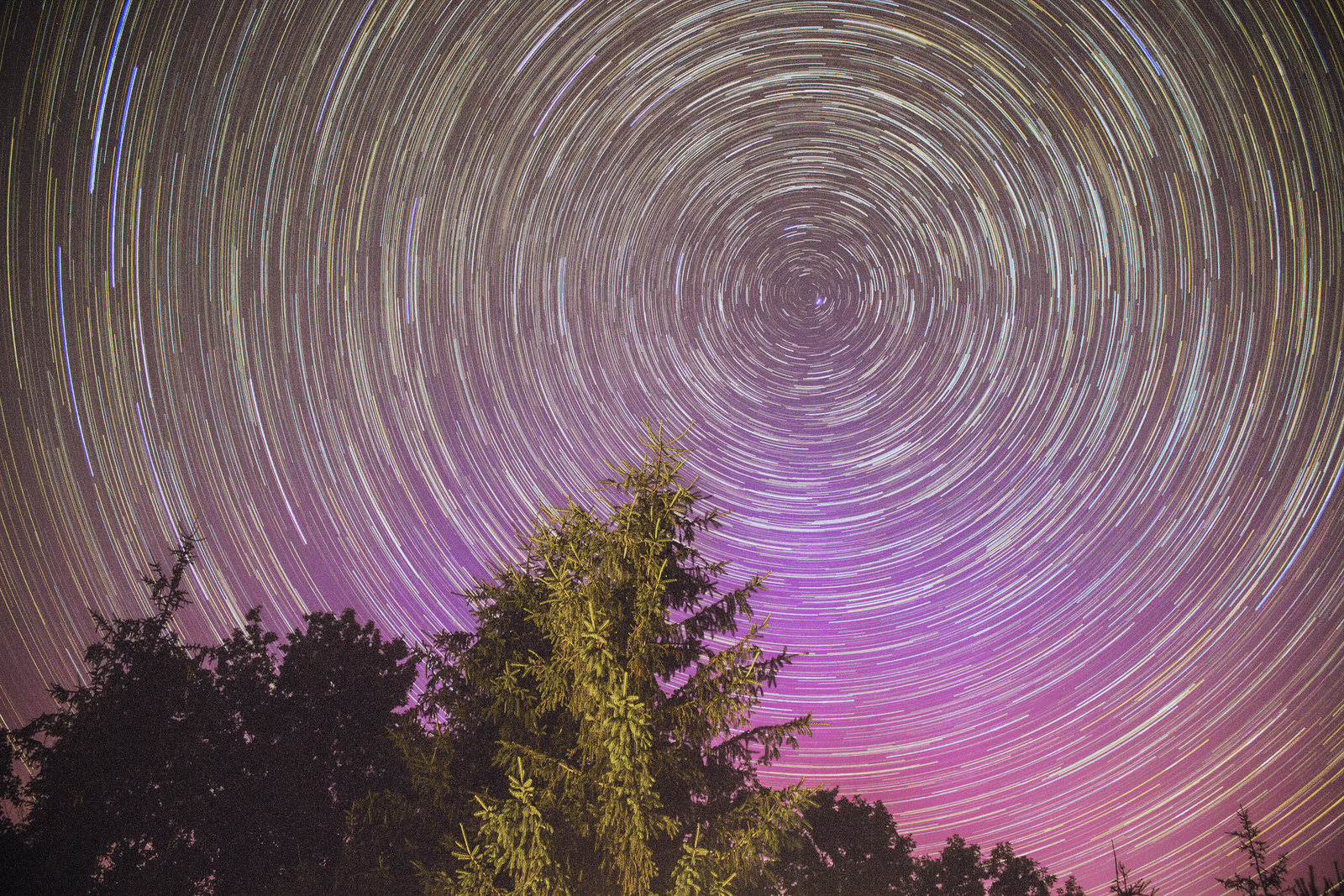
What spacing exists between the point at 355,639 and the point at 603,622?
11.9 meters

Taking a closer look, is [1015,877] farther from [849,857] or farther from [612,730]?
[612,730]

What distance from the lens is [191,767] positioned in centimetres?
1332

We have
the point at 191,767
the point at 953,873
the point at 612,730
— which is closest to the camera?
the point at 612,730

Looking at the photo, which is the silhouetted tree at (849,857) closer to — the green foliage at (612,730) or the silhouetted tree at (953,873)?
the silhouetted tree at (953,873)

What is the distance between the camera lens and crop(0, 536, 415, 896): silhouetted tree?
1198 centimetres

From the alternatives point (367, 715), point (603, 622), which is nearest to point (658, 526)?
point (603, 622)

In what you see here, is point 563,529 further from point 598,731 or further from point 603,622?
point 598,731

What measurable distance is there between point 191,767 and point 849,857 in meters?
21.8

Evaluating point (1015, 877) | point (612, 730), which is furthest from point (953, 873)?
point (612, 730)

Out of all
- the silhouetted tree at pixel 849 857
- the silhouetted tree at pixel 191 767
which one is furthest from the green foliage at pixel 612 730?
the silhouetted tree at pixel 849 857

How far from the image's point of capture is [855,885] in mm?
23281

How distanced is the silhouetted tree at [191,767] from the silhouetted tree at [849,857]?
16.5m

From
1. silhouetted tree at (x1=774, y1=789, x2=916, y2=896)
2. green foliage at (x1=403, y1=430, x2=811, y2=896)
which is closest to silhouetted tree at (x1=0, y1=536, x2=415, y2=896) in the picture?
green foliage at (x1=403, y1=430, x2=811, y2=896)

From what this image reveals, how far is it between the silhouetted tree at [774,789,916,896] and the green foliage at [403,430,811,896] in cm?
1827
